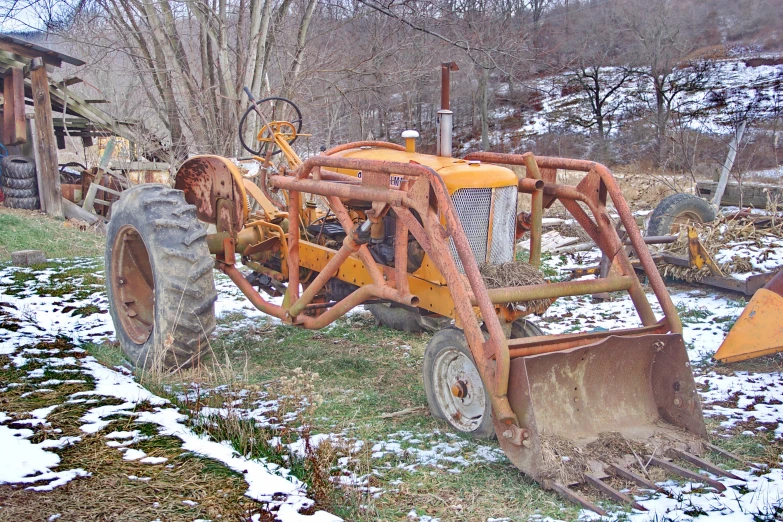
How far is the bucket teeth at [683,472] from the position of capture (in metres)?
3.14

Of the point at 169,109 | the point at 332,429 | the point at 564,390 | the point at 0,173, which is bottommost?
the point at 332,429

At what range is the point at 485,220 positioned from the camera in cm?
423

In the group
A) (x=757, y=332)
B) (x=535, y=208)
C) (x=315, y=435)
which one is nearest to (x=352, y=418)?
(x=315, y=435)

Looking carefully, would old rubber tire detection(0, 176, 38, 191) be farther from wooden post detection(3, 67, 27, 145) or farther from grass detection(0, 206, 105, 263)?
grass detection(0, 206, 105, 263)

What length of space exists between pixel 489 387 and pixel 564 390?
50 cm

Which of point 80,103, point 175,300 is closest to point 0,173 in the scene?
point 80,103

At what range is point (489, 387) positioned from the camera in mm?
3352

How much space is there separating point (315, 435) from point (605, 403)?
1.47 m

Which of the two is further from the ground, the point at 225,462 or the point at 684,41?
the point at 684,41

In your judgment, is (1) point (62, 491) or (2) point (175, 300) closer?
(1) point (62, 491)

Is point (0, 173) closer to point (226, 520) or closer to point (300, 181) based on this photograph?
point (300, 181)

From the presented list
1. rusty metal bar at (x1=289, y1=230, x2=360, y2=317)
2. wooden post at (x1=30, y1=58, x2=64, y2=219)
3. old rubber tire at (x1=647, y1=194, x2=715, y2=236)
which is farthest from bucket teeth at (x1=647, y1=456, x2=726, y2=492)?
wooden post at (x1=30, y1=58, x2=64, y2=219)

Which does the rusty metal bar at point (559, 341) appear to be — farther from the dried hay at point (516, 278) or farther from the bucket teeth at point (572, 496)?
the bucket teeth at point (572, 496)

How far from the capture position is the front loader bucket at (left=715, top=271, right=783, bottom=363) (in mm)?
4703
